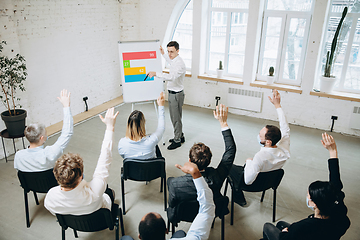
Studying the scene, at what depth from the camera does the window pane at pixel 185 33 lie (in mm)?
6593

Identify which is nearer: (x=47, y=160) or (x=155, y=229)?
(x=155, y=229)

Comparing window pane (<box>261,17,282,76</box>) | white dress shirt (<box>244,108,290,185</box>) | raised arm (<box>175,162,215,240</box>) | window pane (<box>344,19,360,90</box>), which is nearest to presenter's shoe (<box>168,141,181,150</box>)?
white dress shirt (<box>244,108,290,185</box>)

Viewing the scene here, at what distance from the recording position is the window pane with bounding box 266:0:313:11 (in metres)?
5.37

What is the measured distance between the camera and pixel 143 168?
9.75 ft

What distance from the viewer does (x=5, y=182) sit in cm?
386

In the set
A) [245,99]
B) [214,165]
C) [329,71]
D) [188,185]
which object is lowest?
[214,165]

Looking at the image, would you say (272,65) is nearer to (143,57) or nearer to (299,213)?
(143,57)

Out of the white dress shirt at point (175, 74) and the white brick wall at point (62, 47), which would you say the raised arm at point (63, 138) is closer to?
the white dress shirt at point (175, 74)

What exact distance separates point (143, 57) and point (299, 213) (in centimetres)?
340

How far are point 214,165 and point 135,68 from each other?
7.06ft

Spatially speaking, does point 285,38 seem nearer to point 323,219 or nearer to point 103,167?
point 323,219

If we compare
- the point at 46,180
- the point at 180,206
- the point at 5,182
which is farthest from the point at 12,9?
the point at 180,206

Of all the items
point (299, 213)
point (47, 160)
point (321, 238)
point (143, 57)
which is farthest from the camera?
point (143, 57)

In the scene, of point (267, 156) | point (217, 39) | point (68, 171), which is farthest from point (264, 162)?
point (217, 39)
